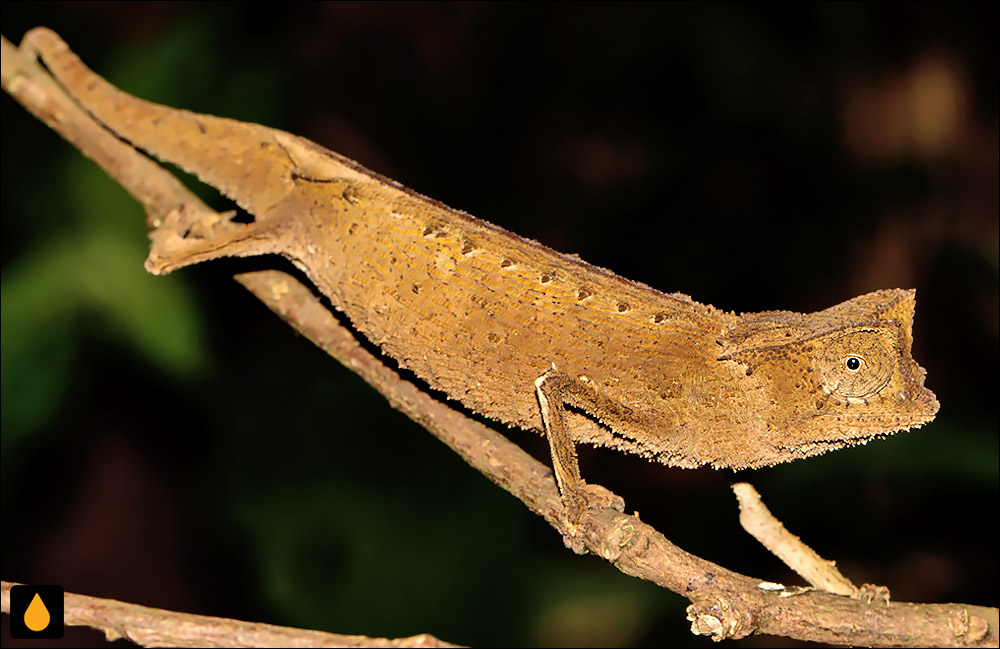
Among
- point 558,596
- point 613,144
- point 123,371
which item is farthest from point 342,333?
point 613,144

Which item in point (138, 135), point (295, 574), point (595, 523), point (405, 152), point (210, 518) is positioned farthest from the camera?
point (405, 152)

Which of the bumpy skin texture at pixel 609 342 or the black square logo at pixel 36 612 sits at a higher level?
the bumpy skin texture at pixel 609 342

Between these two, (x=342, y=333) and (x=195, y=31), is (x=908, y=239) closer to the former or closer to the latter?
(x=342, y=333)

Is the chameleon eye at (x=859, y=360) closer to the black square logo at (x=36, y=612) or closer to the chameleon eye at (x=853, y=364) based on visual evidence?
the chameleon eye at (x=853, y=364)

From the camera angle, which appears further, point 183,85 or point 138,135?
point 183,85

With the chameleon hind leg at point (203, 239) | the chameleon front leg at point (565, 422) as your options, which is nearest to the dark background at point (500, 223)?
the chameleon hind leg at point (203, 239)

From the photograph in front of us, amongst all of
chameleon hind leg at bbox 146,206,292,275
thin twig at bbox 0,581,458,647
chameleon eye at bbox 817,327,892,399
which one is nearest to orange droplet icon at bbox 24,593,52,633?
thin twig at bbox 0,581,458,647
